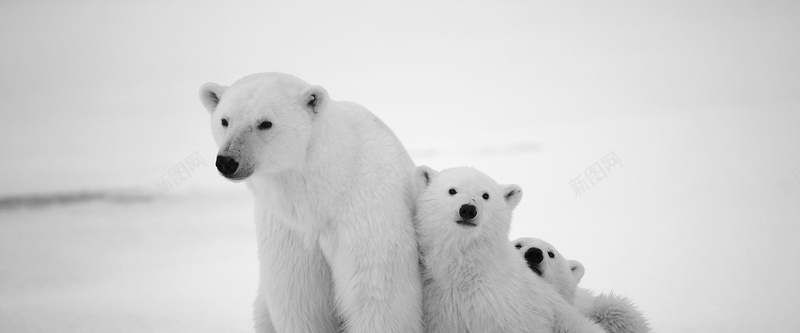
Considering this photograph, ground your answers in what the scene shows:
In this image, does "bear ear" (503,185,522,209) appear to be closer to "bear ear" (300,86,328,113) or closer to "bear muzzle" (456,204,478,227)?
"bear muzzle" (456,204,478,227)

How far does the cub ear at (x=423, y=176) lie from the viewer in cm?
495

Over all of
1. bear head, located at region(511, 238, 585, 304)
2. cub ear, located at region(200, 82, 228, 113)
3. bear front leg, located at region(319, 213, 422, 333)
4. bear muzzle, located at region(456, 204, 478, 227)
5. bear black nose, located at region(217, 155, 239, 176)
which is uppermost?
cub ear, located at region(200, 82, 228, 113)

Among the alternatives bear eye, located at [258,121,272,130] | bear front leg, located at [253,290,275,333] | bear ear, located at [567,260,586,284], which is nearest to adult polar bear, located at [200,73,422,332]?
bear eye, located at [258,121,272,130]

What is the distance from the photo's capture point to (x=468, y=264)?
483 centimetres

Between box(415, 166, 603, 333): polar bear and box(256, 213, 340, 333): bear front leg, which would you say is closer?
box(256, 213, 340, 333): bear front leg

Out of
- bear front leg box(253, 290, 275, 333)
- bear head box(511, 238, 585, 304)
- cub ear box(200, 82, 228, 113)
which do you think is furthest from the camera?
bear head box(511, 238, 585, 304)

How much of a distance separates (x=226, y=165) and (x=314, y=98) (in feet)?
2.35

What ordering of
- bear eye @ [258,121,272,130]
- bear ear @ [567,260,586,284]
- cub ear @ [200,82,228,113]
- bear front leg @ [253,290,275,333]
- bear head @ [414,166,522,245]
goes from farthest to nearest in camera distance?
bear ear @ [567,260,586,284] → bear front leg @ [253,290,275,333] → bear head @ [414,166,522,245] → cub ear @ [200,82,228,113] → bear eye @ [258,121,272,130]

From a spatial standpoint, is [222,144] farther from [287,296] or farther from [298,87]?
[287,296]

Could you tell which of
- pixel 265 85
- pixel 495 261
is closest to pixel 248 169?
pixel 265 85

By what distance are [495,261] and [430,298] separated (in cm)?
51

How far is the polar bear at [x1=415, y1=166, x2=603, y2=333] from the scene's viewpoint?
473 cm

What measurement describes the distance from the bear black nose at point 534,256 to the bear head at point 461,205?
0.63 m

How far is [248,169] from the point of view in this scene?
12.9 feet
